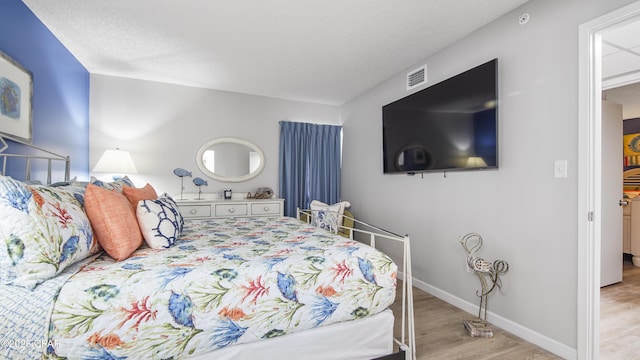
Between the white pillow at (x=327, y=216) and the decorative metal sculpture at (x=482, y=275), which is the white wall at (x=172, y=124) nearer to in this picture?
the white pillow at (x=327, y=216)

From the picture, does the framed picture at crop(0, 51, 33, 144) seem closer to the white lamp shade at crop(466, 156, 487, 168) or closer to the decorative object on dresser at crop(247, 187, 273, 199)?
the decorative object on dresser at crop(247, 187, 273, 199)

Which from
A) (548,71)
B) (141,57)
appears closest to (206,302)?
(548,71)

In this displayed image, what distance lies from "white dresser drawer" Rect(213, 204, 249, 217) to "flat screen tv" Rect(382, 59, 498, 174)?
191 cm

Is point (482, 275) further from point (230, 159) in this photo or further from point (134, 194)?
point (230, 159)

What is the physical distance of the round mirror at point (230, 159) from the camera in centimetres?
392

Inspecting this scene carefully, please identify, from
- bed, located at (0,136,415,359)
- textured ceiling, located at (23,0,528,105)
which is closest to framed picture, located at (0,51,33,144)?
textured ceiling, located at (23,0,528,105)

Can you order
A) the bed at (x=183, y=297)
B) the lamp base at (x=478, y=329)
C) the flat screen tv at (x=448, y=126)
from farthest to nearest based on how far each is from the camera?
the flat screen tv at (x=448, y=126) < the lamp base at (x=478, y=329) < the bed at (x=183, y=297)

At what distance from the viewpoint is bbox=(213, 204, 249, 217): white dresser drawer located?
11.7 feet

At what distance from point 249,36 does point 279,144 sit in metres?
1.92

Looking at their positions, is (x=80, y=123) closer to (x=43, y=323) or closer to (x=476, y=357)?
(x=43, y=323)

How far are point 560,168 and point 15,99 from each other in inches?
143

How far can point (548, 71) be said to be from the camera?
191 centimetres

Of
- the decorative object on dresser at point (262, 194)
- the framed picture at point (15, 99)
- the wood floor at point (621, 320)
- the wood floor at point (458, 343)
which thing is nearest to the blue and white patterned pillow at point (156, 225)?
the framed picture at point (15, 99)

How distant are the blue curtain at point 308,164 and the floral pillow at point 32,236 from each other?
10.0ft
